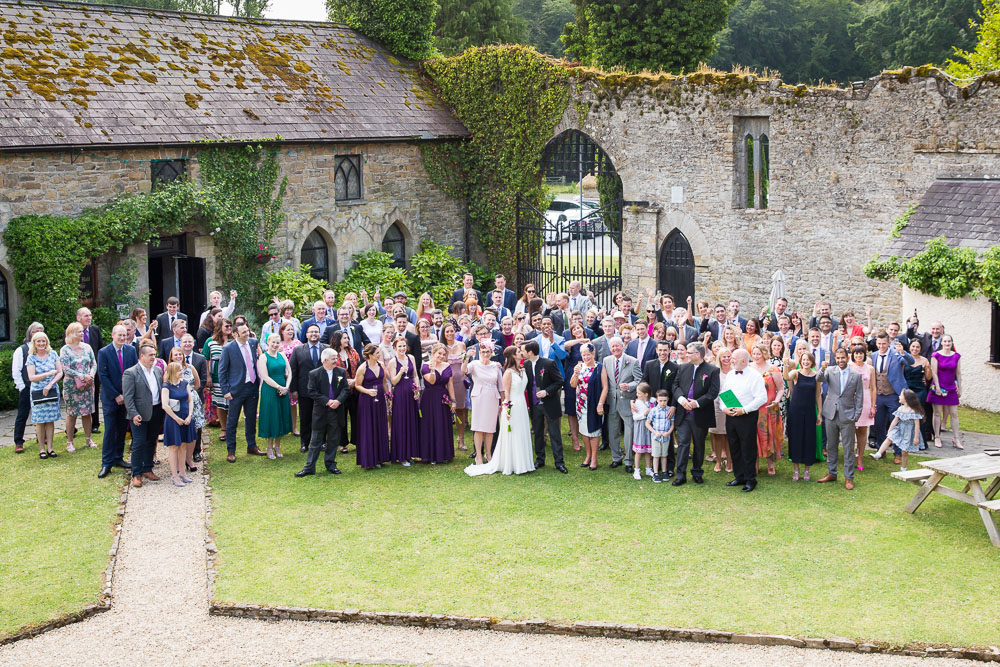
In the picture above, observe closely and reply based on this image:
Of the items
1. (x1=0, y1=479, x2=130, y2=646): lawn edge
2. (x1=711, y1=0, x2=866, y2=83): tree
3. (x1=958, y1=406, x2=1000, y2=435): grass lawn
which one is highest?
(x1=711, y1=0, x2=866, y2=83): tree

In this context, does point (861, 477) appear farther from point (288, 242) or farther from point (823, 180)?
point (288, 242)

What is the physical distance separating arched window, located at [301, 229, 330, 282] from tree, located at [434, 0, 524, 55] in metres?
23.6

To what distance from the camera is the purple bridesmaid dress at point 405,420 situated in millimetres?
13352

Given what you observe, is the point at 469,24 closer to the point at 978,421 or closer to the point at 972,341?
the point at 972,341

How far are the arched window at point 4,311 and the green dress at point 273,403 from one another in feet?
20.3

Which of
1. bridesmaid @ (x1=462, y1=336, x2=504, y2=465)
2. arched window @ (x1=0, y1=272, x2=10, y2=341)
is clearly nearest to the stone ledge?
bridesmaid @ (x1=462, y1=336, x2=504, y2=465)

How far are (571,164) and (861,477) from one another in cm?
1139

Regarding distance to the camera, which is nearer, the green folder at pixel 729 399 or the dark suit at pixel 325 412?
the green folder at pixel 729 399

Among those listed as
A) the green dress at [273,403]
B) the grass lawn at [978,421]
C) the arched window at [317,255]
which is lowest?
the grass lawn at [978,421]

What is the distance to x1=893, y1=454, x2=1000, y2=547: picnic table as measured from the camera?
10.6 m

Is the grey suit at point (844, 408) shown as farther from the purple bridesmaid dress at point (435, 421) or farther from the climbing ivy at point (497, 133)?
the climbing ivy at point (497, 133)

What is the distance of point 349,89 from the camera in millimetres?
22641

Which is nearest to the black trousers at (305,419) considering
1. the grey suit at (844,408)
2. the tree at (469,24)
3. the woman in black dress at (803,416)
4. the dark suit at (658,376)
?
the dark suit at (658,376)

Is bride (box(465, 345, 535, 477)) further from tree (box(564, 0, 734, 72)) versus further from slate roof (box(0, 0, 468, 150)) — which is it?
tree (box(564, 0, 734, 72))
